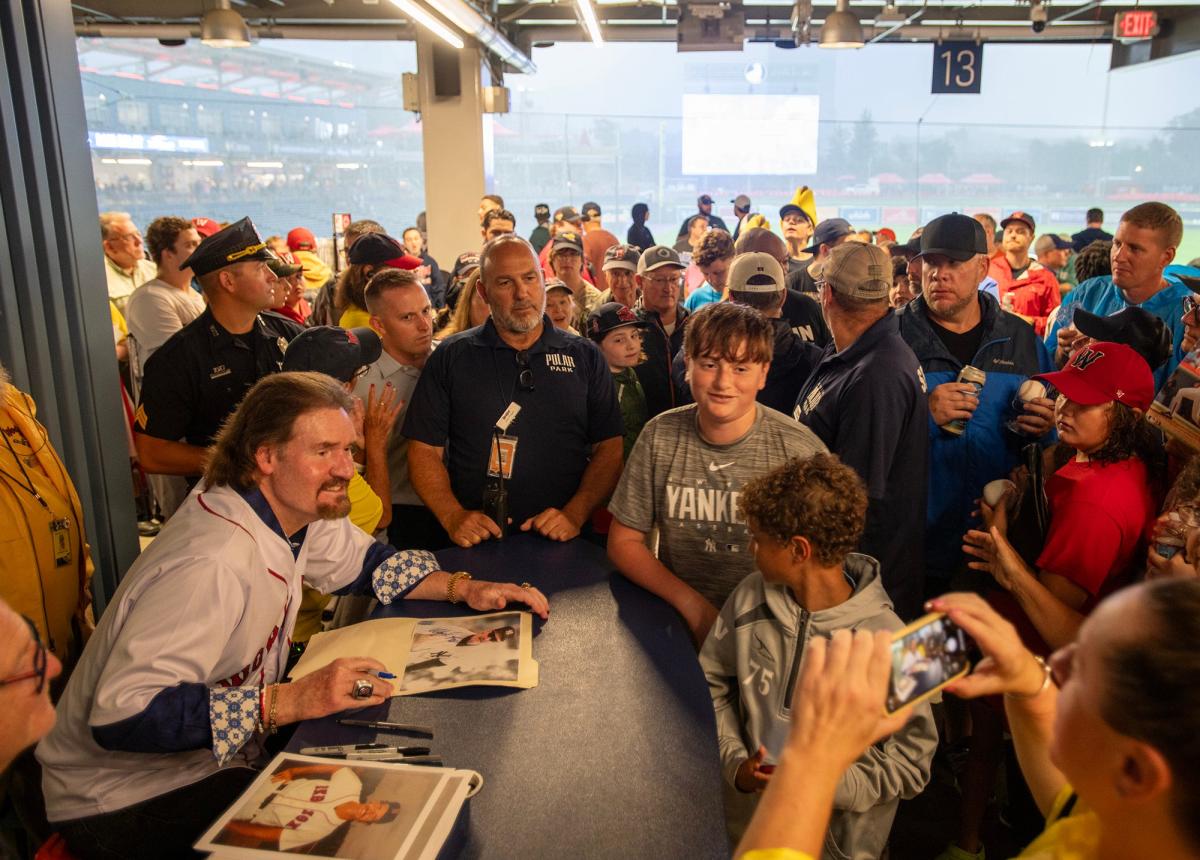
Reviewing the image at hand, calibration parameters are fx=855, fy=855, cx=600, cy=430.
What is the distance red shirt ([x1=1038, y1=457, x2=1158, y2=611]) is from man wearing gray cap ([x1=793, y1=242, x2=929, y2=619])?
0.44 meters

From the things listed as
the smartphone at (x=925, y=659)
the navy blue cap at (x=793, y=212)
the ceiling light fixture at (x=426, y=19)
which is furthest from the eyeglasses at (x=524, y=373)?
the navy blue cap at (x=793, y=212)

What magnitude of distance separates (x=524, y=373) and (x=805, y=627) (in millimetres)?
1364

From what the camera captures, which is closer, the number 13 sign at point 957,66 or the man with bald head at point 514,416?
the man with bald head at point 514,416

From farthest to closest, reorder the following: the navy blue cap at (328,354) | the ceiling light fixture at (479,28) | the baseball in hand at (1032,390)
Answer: the ceiling light fixture at (479,28), the baseball in hand at (1032,390), the navy blue cap at (328,354)

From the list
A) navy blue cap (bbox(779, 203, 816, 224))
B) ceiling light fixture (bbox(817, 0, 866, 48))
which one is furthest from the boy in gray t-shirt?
ceiling light fixture (bbox(817, 0, 866, 48))

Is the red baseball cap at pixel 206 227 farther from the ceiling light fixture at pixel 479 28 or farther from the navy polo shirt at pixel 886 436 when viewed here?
the navy polo shirt at pixel 886 436

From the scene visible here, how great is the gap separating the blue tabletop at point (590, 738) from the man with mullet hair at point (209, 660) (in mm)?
187

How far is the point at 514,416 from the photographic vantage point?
2.80 metres

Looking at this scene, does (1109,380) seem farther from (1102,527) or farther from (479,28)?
(479,28)

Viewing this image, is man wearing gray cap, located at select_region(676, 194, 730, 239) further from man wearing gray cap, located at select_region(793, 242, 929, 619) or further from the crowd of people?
man wearing gray cap, located at select_region(793, 242, 929, 619)

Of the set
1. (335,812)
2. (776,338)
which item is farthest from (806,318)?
(335,812)

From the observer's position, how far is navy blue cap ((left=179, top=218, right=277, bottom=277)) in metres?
2.97

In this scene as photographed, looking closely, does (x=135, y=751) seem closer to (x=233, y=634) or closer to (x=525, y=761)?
(x=233, y=634)

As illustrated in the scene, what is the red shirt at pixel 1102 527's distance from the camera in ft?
6.92
